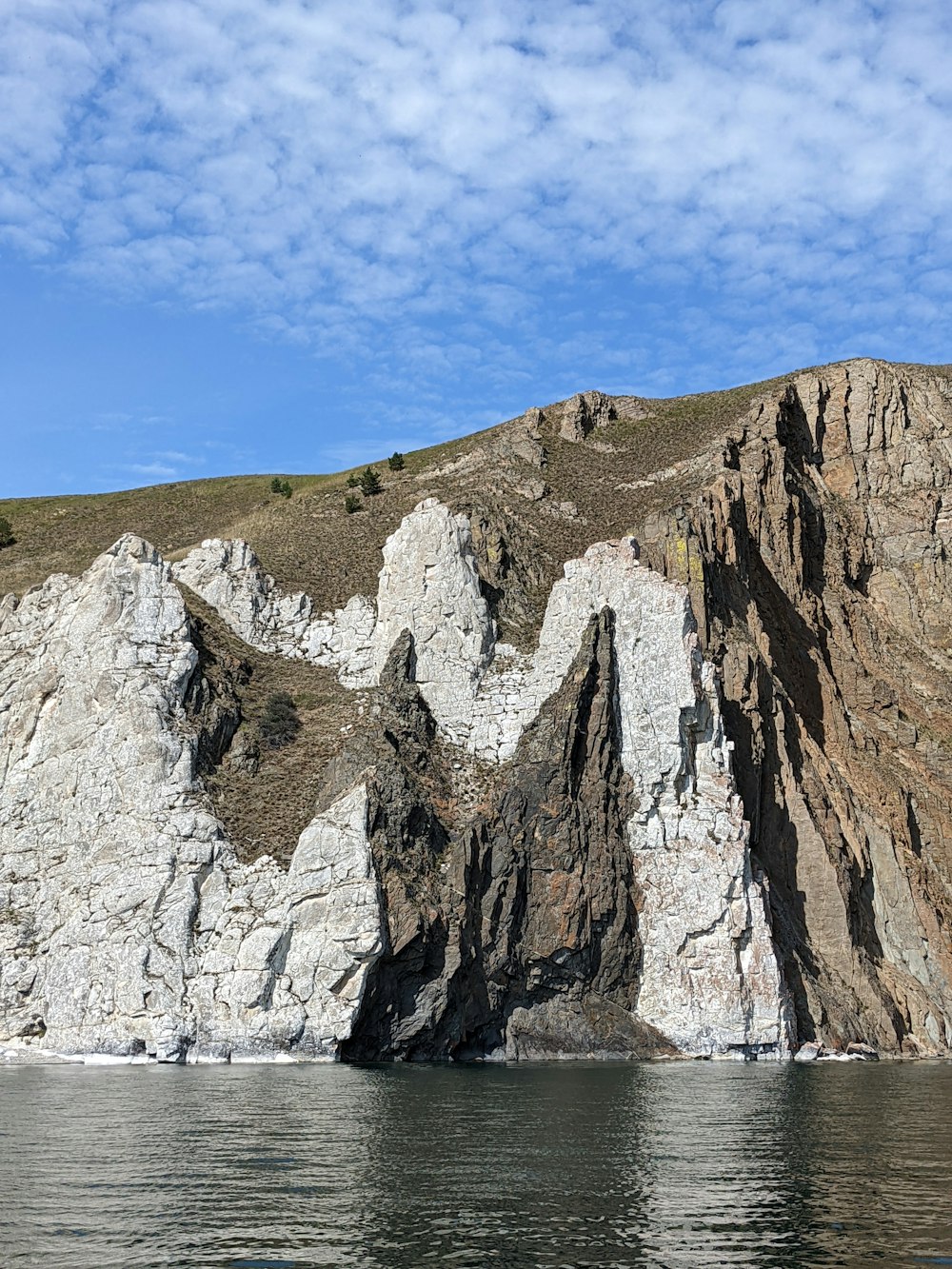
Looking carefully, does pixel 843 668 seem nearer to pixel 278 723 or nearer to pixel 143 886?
pixel 278 723

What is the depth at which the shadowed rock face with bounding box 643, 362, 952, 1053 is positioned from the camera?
61469mm

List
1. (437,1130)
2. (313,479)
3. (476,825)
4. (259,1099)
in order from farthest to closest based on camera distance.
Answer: (313,479) → (476,825) → (259,1099) → (437,1130)

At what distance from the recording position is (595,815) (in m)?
57.8

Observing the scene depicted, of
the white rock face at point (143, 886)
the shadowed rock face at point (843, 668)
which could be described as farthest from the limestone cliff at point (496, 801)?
the shadowed rock face at point (843, 668)

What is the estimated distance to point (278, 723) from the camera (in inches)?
2422

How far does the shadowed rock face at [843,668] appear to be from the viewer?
61469 mm

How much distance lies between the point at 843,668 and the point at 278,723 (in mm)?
35513

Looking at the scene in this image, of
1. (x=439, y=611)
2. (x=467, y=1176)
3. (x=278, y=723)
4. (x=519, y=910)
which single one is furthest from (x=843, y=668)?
(x=467, y=1176)

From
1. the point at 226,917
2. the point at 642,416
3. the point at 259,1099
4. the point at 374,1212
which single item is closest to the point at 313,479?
the point at 642,416

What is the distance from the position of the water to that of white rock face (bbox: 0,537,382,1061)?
9389 mm

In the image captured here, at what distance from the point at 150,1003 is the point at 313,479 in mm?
81178

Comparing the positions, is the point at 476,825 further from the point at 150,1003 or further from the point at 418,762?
the point at 150,1003

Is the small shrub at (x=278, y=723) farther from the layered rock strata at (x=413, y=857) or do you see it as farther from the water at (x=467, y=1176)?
the water at (x=467, y=1176)

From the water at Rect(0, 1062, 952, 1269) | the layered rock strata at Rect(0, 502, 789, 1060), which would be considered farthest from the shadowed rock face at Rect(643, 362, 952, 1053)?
the water at Rect(0, 1062, 952, 1269)
